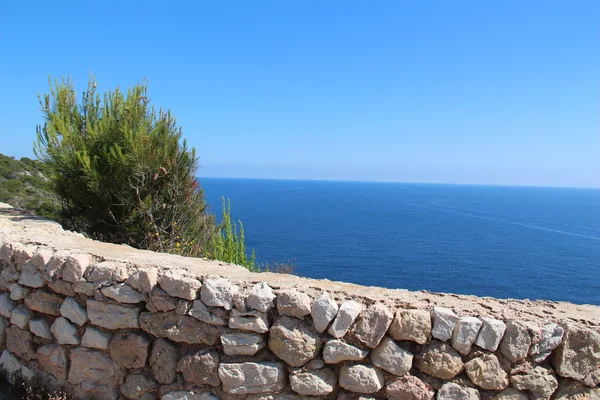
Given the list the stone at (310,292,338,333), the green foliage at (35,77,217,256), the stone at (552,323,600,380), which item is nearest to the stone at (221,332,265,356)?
the stone at (310,292,338,333)

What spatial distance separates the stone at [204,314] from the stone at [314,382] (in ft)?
2.15

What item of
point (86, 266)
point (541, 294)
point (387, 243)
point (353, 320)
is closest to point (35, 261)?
point (86, 266)

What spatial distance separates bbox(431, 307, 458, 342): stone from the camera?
3.12m

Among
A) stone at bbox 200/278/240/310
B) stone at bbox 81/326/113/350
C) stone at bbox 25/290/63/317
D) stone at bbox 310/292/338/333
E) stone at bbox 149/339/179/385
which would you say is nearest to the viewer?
stone at bbox 310/292/338/333

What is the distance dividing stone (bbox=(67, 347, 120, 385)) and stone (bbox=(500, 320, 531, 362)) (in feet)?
9.68

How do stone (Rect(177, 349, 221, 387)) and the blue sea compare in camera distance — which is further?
the blue sea

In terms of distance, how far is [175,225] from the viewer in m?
7.29

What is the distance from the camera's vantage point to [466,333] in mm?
→ 3092

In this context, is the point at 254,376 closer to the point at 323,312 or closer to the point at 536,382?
the point at 323,312

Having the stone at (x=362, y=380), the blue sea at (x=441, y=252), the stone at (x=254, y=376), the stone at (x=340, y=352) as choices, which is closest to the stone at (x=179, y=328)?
the stone at (x=254, y=376)

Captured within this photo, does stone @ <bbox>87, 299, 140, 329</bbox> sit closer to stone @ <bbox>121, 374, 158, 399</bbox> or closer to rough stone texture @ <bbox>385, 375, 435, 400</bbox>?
stone @ <bbox>121, 374, 158, 399</bbox>

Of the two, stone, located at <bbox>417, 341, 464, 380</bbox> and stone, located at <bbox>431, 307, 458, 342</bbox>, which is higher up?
stone, located at <bbox>431, 307, 458, 342</bbox>

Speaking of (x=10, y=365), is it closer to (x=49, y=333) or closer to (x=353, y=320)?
(x=49, y=333)

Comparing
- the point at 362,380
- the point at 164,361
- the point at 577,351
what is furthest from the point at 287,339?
the point at 577,351
